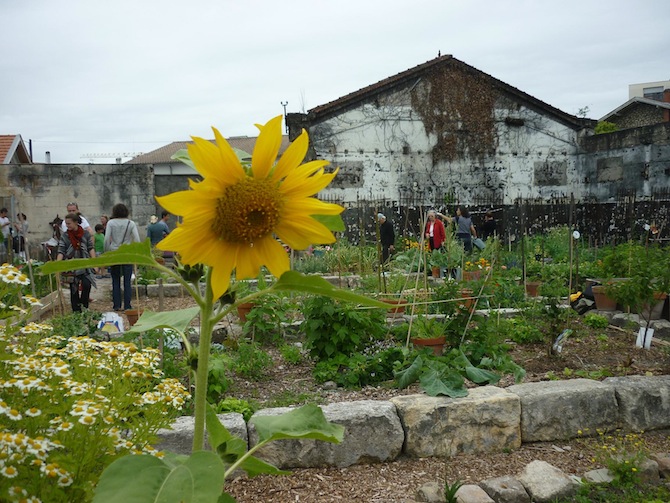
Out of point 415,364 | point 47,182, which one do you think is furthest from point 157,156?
point 415,364

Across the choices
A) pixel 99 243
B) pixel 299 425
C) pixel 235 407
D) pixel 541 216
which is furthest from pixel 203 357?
pixel 541 216

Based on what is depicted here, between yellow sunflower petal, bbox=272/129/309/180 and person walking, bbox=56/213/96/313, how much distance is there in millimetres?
7956

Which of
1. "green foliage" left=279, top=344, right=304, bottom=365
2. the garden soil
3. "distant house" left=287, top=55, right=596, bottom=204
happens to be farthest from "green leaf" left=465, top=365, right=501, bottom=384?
"distant house" left=287, top=55, right=596, bottom=204

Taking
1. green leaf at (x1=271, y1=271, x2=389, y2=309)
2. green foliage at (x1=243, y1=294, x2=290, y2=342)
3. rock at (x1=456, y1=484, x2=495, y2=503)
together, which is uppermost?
green leaf at (x1=271, y1=271, x2=389, y2=309)

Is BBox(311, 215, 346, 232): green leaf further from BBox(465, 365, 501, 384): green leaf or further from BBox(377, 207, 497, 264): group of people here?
BBox(377, 207, 497, 264): group of people

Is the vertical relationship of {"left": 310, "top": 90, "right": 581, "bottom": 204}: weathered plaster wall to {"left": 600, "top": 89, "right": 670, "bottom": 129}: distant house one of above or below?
below

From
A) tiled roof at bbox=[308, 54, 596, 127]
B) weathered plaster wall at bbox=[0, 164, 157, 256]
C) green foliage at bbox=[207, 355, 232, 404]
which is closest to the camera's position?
green foliage at bbox=[207, 355, 232, 404]

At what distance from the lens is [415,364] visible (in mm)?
4953

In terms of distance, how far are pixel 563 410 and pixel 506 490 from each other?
1.11 metres

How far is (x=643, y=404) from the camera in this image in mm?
4633

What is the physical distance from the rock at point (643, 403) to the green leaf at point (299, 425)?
3801mm

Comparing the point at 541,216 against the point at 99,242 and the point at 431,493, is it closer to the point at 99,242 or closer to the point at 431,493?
the point at 99,242

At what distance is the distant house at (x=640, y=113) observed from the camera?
27966 millimetres

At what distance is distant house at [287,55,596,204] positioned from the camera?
19266 mm
